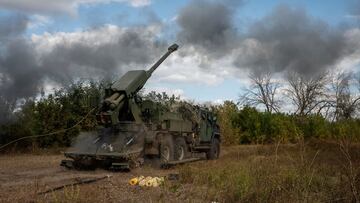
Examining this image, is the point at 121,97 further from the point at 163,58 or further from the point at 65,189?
the point at 65,189

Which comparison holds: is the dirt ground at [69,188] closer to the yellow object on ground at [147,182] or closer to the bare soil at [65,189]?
the bare soil at [65,189]

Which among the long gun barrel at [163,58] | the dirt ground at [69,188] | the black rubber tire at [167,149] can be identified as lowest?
the dirt ground at [69,188]

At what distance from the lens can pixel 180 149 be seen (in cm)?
2033

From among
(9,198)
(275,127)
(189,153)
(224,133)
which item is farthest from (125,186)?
(275,127)

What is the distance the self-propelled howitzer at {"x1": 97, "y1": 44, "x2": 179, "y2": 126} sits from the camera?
1750 cm

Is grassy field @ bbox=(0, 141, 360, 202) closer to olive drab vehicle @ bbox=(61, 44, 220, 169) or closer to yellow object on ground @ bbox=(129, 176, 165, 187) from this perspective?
yellow object on ground @ bbox=(129, 176, 165, 187)

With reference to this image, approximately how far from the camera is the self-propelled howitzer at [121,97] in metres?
17.5

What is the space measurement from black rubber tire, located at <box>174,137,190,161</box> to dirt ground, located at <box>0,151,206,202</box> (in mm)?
1933

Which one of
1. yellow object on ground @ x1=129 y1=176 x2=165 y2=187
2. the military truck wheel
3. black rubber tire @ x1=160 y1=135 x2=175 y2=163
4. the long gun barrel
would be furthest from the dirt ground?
the military truck wheel

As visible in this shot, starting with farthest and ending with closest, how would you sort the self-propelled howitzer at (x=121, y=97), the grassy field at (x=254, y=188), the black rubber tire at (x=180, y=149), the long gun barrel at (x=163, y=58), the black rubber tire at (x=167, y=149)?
the black rubber tire at (x=180, y=149), the long gun barrel at (x=163, y=58), the black rubber tire at (x=167, y=149), the self-propelled howitzer at (x=121, y=97), the grassy field at (x=254, y=188)

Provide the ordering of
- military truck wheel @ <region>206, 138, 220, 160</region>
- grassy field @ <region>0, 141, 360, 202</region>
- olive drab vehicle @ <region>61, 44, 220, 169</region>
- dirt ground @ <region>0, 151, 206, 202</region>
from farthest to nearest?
1. military truck wheel @ <region>206, 138, 220, 160</region>
2. olive drab vehicle @ <region>61, 44, 220, 169</region>
3. dirt ground @ <region>0, 151, 206, 202</region>
4. grassy field @ <region>0, 141, 360, 202</region>

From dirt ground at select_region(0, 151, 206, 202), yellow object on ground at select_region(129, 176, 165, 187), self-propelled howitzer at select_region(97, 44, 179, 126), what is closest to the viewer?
dirt ground at select_region(0, 151, 206, 202)

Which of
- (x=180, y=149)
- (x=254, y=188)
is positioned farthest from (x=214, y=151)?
(x=254, y=188)

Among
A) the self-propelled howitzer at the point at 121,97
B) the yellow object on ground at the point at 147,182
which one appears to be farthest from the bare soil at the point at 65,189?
the self-propelled howitzer at the point at 121,97
